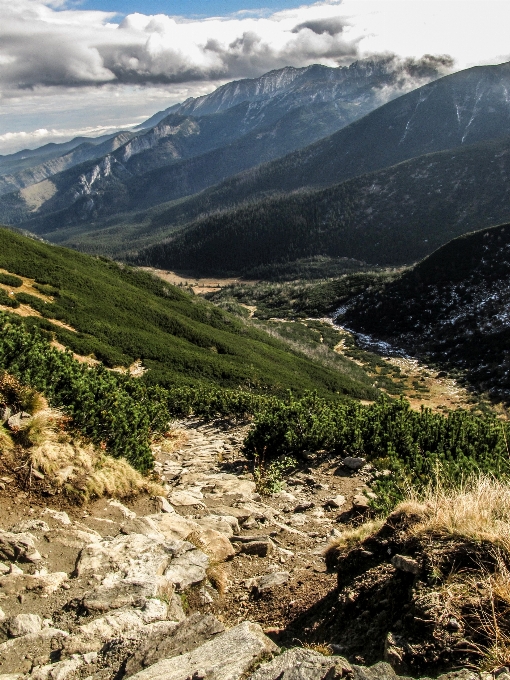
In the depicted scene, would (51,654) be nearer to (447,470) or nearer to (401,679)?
(401,679)

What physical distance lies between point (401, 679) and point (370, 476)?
22.0 ft

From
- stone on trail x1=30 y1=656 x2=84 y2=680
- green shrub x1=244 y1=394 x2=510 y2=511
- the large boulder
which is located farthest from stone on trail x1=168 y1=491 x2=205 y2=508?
stone on trail x1=30 y1=656 x2=84 y2=680

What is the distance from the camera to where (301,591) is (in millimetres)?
5281

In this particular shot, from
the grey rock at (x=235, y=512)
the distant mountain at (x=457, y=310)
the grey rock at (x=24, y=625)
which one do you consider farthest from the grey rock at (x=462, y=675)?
the distant mountain at (x=457, y=310)

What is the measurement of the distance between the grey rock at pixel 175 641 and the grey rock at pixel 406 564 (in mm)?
1694

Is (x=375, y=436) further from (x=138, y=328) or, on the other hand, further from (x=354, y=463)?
(x=138, y=328)

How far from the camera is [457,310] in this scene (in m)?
74.9

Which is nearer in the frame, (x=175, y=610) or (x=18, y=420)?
(x=175, y=610)

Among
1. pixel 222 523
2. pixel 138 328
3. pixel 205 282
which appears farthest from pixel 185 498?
pixel 205 282

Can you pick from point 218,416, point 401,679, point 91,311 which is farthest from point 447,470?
point 91,311

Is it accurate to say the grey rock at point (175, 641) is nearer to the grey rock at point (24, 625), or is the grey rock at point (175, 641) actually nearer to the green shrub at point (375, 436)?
the grey rock at point (24, 625)

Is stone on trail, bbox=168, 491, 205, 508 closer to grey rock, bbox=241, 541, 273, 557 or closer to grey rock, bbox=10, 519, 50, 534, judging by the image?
grey rock, bbox=241, 541, 273, 557

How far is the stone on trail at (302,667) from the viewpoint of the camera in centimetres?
308

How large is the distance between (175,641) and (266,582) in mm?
1847
